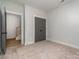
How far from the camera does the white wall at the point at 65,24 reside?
3.26 metres

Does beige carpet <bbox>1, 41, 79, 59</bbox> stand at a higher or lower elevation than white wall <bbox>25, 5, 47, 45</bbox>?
lower

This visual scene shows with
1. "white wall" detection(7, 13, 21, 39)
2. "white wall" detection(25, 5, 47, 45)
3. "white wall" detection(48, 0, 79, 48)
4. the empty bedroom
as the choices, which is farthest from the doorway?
"white wall" detection(48, 0, 79, 48)

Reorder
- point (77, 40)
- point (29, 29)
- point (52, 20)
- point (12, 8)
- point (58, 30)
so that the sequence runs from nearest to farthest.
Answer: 1. point (77, 40)
2. point (12, 8)
3. point (29, 29)
4. point (58, 30)
5. point (52, 20)

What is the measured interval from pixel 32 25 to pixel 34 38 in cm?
88

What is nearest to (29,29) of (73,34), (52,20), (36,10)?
(36,10)

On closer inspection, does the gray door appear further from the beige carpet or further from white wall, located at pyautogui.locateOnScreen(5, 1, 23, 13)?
the beige carpet

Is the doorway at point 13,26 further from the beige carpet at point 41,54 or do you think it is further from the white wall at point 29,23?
the beige carpet at point 41,54

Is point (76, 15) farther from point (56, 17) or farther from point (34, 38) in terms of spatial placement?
point (34, 38)

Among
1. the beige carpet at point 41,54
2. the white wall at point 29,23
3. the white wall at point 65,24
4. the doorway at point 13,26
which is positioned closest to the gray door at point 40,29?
the white wall at point 29,23

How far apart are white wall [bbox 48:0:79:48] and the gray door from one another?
1.68ft

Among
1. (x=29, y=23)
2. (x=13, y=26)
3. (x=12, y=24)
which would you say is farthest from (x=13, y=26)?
(x=29, y=23)

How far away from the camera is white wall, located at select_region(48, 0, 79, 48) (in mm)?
3259

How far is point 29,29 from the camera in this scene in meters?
3.93

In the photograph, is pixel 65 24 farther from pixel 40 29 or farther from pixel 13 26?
pixel 13 26
